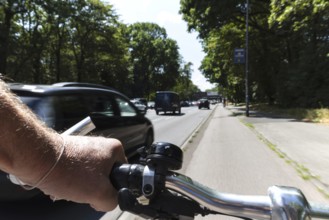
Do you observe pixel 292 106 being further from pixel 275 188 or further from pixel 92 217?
pixel 275 188

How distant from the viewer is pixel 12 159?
120 cm

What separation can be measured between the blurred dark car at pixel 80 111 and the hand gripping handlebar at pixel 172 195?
4.08 m

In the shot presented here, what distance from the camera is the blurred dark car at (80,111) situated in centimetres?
610

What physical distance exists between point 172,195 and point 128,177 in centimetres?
15

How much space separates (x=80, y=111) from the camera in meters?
6.97

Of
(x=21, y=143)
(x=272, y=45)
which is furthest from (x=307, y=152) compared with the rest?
(x=272, y=45)

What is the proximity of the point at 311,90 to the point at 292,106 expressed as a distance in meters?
3.61

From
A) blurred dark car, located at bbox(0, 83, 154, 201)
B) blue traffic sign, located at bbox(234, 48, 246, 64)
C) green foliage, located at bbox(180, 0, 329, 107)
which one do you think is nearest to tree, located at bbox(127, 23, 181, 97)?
green foliage, located at bbox(180, 0, 329, 107)

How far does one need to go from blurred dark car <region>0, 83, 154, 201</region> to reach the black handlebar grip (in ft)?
13.3

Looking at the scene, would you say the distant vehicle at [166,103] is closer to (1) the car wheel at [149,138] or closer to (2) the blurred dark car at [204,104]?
(2) the blurred dark car at [204,104]

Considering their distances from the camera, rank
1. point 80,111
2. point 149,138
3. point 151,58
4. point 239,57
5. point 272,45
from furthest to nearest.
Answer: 1. point 151,58
2. point 272,45
3. point 239,57
4. point 149,138
5. point 80,111

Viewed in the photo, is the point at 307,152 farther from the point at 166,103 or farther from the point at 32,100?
the point at 166,103

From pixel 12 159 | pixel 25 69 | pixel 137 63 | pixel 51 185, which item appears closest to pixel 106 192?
pixel 51 185

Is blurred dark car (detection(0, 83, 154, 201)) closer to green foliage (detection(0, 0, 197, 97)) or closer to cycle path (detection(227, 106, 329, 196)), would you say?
cycle path (detection(227, 106, 329, 196))
